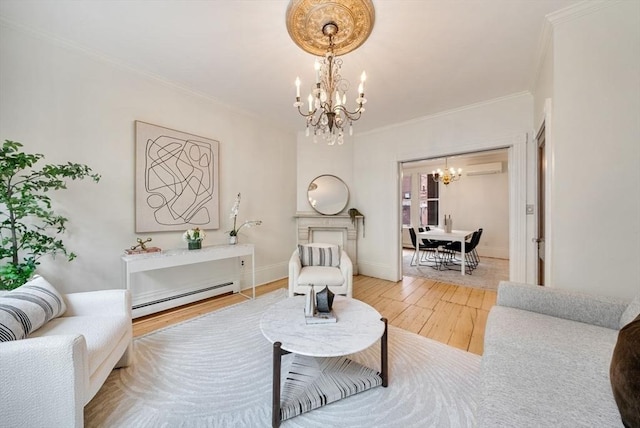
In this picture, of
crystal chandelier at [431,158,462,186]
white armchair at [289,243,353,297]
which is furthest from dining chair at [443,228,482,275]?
white armchair at [289,243,353,297]

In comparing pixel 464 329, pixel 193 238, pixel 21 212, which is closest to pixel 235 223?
pixel 193 238

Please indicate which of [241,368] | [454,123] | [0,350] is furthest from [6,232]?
[454,123]

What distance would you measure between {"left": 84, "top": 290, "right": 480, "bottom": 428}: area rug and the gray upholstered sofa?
19.2 inches

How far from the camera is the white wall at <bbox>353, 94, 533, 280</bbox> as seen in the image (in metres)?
2.94

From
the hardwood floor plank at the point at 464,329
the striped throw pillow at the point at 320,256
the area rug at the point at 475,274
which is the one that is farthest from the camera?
the area rug at the point at 475,274

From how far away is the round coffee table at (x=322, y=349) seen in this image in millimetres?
1295

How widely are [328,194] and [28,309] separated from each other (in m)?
3.54

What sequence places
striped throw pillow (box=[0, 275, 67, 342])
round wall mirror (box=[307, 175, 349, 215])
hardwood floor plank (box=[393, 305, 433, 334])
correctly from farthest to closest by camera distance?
1. round wall mirror (box=[307, 175, 349, 215])
2. hardwood floor plank (box=[393, 305, 433, 334])
3. striped throw pillow (box=[0, 275, 67, 342])

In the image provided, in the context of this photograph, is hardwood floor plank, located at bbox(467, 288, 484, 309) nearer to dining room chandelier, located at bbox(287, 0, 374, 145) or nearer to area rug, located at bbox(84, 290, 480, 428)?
area rug, located at bbox(84, 290, 480, 428)

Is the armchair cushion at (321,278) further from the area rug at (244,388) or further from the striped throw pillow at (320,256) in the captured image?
the area rug at (244,388)

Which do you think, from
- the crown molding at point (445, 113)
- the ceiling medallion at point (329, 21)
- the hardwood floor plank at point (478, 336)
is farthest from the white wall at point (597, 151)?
the ceiling medallion at point (329, 21)

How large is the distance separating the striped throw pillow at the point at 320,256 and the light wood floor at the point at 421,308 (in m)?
0.69

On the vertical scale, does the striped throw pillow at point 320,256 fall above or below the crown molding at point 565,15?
below

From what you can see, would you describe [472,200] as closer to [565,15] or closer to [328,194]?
[328,194]
